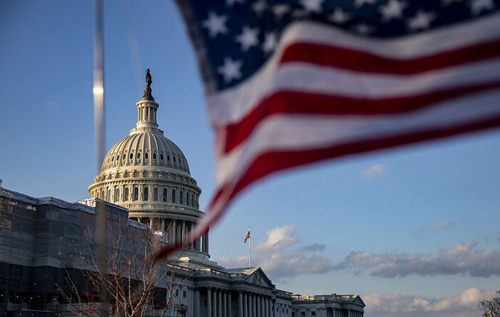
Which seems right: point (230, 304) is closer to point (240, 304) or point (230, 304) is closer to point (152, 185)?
point (240, 304)

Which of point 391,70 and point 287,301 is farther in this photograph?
point 287,301

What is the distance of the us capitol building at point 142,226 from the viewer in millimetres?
66188

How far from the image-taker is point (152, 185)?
419 ft

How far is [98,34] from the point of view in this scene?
8586mm

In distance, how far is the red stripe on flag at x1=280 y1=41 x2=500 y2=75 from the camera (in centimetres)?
592

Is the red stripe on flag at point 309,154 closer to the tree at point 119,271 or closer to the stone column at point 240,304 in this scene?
the tree at point 119,271

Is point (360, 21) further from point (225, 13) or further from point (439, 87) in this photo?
point (225, 13)

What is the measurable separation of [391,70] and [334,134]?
79cm

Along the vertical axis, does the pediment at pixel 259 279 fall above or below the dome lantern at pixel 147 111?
below

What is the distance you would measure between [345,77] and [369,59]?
0.27 m

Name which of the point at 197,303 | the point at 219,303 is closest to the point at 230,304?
the point at 219,303

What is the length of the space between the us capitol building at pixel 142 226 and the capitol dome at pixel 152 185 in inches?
7.3

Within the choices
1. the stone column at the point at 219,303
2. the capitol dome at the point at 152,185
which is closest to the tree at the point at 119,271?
the stone column at the point at 219,303

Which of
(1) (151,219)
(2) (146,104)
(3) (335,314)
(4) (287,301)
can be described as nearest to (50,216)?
(1) (151,219)
